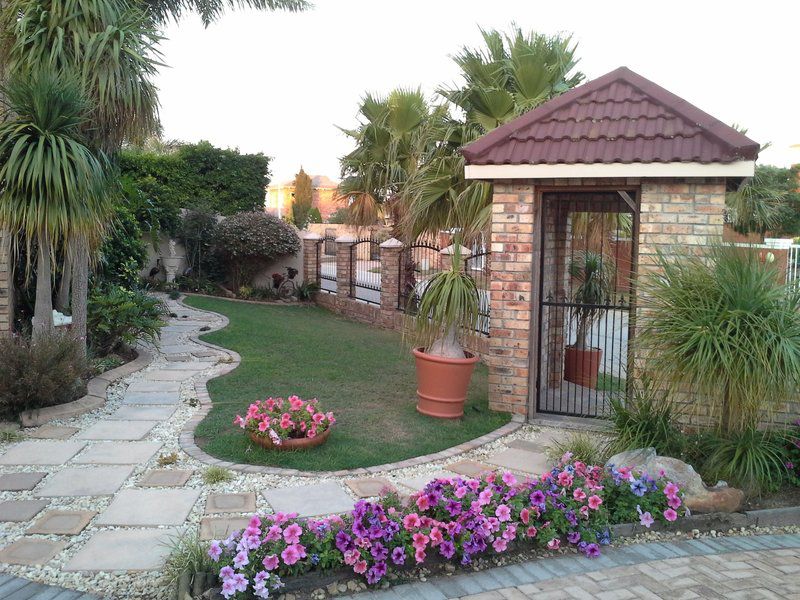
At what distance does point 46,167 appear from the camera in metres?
5.83

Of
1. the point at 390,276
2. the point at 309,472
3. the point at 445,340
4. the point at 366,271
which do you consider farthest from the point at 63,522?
the point at 366,271

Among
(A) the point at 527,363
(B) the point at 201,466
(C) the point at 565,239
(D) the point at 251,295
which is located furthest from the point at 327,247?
(B) the point at 201,466

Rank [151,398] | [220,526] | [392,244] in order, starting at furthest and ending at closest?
[392,244]
[151,398]
[220,526]

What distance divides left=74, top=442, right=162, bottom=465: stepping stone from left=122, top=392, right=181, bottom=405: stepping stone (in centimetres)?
127

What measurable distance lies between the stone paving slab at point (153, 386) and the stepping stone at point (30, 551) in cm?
345

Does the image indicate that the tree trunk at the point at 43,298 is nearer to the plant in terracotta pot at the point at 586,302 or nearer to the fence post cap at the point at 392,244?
the plant in terracotta pot at the point at 586,302

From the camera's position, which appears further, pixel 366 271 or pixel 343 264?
pixel 343 264

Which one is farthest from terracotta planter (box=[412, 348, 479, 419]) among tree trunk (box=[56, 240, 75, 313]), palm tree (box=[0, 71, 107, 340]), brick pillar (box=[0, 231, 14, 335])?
tree trunk (box=[56, 240, 75, 313])

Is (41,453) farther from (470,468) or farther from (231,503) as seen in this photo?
(470,468)

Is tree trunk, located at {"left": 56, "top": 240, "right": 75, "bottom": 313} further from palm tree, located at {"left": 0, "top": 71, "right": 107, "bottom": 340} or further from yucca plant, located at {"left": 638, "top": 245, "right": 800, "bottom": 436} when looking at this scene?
yucca plant, located at {"left": 638, "top": 245, "right": 800, "bottom": 436}

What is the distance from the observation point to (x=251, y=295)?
15938mm

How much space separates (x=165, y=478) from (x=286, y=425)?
3.09 feet

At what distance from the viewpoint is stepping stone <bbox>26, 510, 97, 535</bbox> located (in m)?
3.83

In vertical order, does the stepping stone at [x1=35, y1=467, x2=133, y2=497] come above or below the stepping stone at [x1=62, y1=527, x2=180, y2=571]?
above
